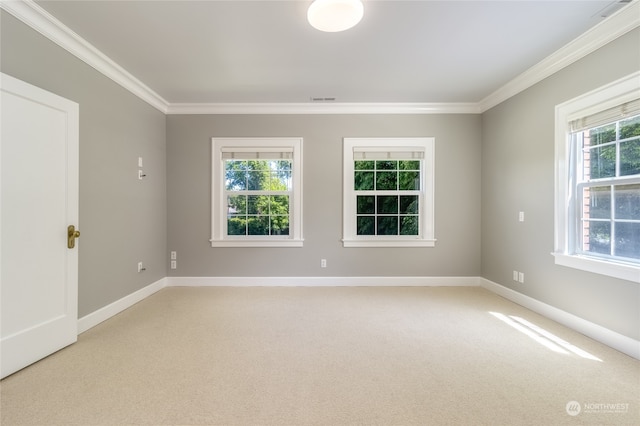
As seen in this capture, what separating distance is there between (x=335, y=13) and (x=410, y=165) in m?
2.55

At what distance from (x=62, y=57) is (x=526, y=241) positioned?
504 centimetres

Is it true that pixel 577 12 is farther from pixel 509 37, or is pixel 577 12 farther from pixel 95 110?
pixel 95 110

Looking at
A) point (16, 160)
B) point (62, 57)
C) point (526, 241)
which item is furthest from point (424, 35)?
point (16, 160)

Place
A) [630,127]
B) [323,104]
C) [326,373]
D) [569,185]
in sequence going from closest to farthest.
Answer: [326,373] → [630,127] → [569,185] → [323,104]

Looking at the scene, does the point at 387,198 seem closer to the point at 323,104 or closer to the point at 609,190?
the point at 323,104

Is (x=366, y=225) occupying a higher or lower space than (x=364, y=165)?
lower

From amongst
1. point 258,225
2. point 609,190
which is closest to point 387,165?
point 258,225

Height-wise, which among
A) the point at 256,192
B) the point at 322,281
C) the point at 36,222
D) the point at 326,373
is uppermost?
the point at 256,192

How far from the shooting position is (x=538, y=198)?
2.87 m

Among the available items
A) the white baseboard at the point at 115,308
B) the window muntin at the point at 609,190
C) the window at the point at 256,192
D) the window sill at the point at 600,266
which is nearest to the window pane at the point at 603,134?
the window muntin at the point at 609,190

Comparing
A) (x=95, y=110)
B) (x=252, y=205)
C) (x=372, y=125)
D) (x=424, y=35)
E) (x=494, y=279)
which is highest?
(x=424, y=35)

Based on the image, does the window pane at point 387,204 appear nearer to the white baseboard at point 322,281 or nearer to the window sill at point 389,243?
the window sill at point 389,243

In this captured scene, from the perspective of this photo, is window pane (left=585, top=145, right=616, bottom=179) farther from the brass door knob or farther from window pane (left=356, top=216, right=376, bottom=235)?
the brass door knob

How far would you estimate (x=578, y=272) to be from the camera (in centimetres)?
243
